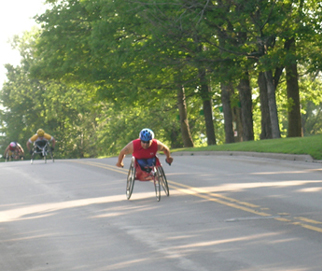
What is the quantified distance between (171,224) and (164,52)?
2281 cm

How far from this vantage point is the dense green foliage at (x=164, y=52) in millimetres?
27812

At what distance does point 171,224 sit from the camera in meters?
10.0

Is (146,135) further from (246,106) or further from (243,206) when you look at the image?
(246,106)

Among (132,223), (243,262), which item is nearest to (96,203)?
(132,223)

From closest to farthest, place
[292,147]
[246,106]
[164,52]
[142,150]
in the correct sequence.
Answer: [142,150]
[292,147]
[164,52]
[246,106]

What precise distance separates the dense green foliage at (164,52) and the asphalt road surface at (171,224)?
11394mm

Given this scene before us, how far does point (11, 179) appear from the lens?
19594mm

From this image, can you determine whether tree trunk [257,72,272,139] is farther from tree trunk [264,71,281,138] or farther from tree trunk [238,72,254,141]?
tree trunk [238,72,254,141]

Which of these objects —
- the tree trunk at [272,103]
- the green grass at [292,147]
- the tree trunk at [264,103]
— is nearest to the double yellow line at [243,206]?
the green grass at [292,147]

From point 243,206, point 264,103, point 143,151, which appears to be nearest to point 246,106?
point 264,103

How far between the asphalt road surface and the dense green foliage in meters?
11.4

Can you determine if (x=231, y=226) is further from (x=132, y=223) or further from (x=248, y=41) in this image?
(x=248, y=41)

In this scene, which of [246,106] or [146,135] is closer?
[146,135]

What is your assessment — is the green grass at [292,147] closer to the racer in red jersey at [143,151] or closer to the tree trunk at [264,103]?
the tree trunk at [264,103]
